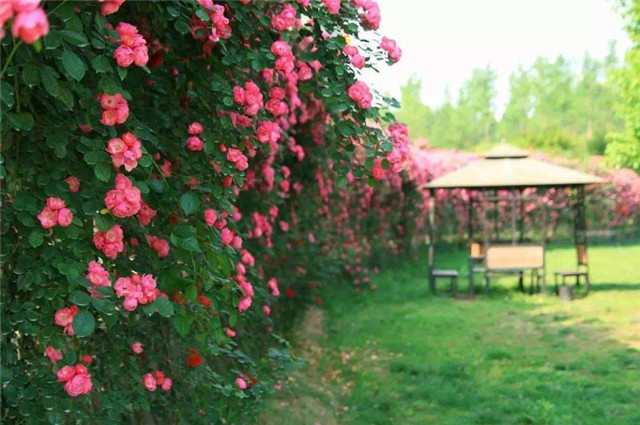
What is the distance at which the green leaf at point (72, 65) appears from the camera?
5.91ft

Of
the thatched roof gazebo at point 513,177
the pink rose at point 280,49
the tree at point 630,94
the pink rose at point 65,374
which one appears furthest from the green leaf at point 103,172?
the thatched roof gazebo at point 513,177

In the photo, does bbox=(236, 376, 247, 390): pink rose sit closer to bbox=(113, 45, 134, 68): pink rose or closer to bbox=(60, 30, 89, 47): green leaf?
bbox=(113, 45, 134, 68): pink rose

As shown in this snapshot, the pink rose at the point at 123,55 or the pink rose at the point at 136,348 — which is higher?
the pink rose at the point at 123,55

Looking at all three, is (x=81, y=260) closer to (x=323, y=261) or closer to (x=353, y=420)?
(x=353, y=420)

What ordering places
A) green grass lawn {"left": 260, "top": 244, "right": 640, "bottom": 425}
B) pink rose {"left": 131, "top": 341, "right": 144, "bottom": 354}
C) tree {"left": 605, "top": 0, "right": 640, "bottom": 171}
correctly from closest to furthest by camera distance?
1. pink rose {"left": 131, "top": 341, "right": 144, "bottom": 354}
2. green grass lawn {"left": 260, "top": 244, "right": 640, "bottom": 425}
3. tree {"left": 605, "top": 0, "right": 640, "bottom": 171}

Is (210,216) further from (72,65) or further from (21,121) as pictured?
(72,65)

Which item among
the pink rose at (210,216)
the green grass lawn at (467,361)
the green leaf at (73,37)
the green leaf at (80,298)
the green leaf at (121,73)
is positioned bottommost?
the green grass lawn at (467,361)

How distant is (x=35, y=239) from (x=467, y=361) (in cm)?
584

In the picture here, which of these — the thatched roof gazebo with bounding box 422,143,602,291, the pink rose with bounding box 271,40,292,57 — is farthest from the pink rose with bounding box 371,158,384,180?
the thatched roof gazebo with bounding box 422,143,602,291

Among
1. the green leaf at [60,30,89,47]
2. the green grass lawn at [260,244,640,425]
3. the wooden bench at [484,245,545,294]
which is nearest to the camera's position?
the green leaf at [60,30,89,47]

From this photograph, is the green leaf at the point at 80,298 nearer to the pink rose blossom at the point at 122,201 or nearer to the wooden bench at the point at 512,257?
the pink rose blossom at the point at 122,201

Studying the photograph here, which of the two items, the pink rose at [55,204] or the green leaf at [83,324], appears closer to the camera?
the green leaf at [83,324]

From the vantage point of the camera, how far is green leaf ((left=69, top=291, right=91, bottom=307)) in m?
2.00

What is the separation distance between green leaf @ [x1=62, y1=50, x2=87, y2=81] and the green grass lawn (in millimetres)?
2582
